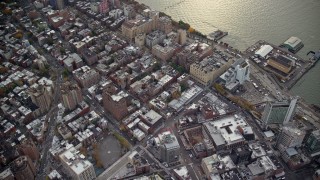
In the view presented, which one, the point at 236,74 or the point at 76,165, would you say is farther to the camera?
the point at 236,74

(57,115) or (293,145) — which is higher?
(293,145)

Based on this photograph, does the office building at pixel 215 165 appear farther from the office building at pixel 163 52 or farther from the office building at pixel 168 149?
the office building at pixel 163 52

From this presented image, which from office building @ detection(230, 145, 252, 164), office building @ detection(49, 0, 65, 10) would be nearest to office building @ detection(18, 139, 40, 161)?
office building @ detection(230, 145, 252, 164)

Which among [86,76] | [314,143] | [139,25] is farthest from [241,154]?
[139,25]

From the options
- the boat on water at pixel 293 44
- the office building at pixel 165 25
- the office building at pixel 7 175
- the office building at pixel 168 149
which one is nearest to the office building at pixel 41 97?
the office building at pixel 7 175

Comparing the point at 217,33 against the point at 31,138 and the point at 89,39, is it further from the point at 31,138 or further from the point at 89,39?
the point at 31,138

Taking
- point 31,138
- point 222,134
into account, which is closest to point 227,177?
point 222,134

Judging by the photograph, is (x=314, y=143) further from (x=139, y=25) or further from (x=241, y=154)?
(x=139, y=25)
